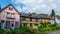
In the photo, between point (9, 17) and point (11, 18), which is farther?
point (11, 18)

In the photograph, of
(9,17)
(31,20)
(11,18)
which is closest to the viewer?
(9,17)

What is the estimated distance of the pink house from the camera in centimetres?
5172

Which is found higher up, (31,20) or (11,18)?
(11,18)

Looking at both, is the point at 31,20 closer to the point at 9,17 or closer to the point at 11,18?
the point at 11,18

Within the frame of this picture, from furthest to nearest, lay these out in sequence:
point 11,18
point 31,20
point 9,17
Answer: point 31,20 → point 11,18 → point 9,17

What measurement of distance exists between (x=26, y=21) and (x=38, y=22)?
6.73 meters

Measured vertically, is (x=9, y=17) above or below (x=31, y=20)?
above

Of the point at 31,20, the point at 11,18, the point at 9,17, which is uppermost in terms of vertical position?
the point at 9,17

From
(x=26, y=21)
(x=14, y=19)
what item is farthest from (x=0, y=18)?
(x=26, y=21)

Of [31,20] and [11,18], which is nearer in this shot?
[11,18]

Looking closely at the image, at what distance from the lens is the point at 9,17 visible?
53219 mm

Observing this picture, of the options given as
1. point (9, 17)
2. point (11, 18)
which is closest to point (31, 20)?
point (11, 18)

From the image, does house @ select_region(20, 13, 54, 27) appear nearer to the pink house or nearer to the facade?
the facade

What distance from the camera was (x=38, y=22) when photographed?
66812 millimetres
